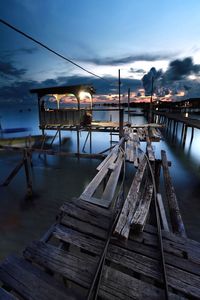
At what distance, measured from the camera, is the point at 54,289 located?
2.11 meters

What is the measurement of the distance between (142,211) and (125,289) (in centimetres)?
155

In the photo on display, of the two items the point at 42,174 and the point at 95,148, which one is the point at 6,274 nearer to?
the point at 42,174

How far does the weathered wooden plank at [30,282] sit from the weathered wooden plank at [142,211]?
4.60 ft

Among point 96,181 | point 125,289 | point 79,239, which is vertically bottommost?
point 125,289

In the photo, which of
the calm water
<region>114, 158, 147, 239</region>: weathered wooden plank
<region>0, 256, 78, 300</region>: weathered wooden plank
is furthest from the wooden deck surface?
the calm water

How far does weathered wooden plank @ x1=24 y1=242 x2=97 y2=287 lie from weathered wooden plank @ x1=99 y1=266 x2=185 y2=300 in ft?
0.73

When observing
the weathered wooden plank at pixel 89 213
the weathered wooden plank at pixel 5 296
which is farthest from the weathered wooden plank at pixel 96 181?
the weathered wooden plank at pixel 5 296

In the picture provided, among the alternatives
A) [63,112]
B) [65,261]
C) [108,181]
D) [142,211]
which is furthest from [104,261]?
[63,112]

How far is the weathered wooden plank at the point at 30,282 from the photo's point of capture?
2060mm

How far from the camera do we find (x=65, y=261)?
96.9 inches

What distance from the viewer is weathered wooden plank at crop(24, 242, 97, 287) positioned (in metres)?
2.28

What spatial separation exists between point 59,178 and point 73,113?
25.4 ft

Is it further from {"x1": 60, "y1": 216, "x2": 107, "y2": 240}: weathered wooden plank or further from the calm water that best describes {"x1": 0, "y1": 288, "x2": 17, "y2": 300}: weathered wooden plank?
the calm water

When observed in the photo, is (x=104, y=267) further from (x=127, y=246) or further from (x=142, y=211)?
(x=142, y=211)
